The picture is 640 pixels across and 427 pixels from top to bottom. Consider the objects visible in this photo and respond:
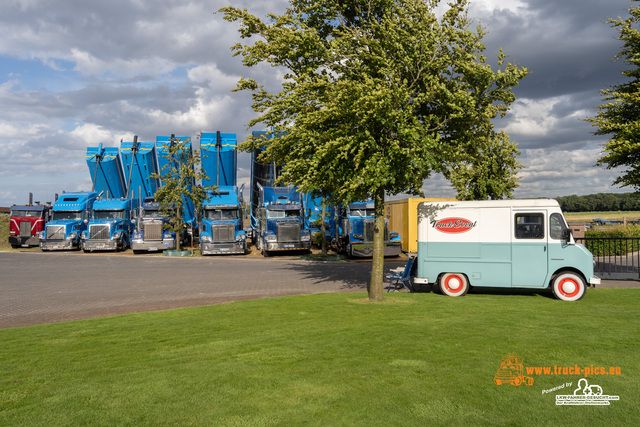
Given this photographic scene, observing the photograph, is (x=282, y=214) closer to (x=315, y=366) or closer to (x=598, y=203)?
(x=315, y=366)

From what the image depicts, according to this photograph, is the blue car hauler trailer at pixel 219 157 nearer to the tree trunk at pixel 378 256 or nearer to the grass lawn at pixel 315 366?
the tree trunk at pixel 378 256

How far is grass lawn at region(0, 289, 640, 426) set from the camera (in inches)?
174

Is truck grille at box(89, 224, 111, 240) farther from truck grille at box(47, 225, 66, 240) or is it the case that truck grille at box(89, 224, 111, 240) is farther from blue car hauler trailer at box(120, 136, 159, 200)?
blue car hauler trailer at box(120, 136, 159, 200)

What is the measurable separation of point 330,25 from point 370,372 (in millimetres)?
9291

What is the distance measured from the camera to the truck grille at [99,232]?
30.7 m

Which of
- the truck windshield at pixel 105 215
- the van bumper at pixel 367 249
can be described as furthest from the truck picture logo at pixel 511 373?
the truck windshield at pixel 105 215

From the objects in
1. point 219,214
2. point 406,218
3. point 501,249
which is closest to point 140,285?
point 501,249

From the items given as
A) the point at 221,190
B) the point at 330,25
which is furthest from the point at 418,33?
the point at 221,190

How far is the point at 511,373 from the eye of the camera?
214 inches

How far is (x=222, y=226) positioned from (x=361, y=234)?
8523 mm

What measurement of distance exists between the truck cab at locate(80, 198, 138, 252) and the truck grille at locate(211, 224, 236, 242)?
295 inches

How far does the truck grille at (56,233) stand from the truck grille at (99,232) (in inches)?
99.5

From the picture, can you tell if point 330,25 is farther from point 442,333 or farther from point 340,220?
point 340,220

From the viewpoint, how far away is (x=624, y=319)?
844 centimetres
